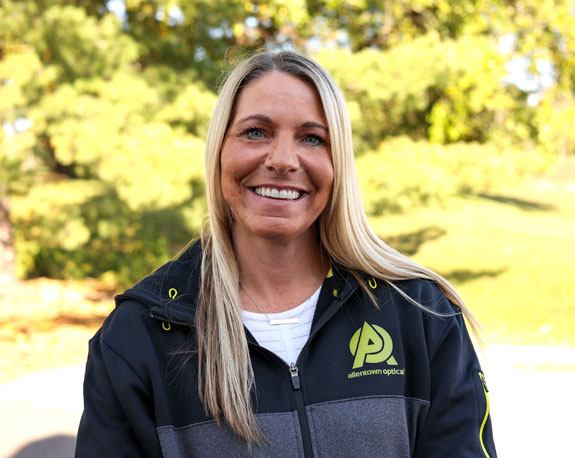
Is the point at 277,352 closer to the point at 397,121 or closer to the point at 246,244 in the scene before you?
the point at 246,244

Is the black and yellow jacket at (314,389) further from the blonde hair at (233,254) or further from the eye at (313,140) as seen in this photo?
the eye at (313,140)

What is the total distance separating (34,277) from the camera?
34.7 ft

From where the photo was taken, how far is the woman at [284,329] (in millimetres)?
1754

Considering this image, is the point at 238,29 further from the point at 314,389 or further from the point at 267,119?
the point at 314,389

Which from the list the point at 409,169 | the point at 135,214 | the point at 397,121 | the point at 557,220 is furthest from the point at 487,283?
the point at 557,220

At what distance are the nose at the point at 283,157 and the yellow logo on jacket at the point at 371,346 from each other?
48cm

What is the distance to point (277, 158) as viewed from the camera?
1875mm

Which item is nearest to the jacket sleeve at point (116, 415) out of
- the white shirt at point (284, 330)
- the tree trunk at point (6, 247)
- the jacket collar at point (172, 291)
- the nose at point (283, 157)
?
the jacket collar at point (172, 291)

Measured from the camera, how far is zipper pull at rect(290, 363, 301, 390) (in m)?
1.78

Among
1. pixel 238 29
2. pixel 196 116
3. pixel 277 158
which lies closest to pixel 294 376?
pixel 277 158

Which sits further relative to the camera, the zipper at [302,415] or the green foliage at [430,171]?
the green foliage at [430,171]

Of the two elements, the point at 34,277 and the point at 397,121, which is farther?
the point at 34,277

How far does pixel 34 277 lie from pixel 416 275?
379 inches

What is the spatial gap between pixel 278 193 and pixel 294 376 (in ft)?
1.66
